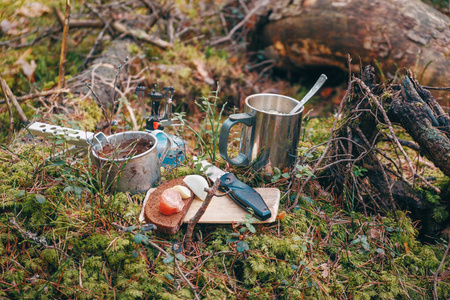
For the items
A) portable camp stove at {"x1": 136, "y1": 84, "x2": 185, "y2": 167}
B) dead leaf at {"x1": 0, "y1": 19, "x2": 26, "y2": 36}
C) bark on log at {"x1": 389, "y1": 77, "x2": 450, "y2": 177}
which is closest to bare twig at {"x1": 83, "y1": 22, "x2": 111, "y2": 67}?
dead leaf at {"x1": 0, "y1": 19, "x2": 26, "y2": 36}

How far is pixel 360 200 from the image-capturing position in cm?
198

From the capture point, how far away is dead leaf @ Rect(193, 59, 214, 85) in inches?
151

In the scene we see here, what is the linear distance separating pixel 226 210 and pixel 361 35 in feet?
10.1

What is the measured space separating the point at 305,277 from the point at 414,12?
11.1 feet

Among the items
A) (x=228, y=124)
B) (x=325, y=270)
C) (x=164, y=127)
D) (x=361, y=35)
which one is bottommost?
(x=325, y=270)

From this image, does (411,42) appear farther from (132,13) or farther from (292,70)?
(132,13)

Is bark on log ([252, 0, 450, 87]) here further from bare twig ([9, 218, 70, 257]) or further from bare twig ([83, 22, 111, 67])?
bare twig ([9, 218, 70, 257])

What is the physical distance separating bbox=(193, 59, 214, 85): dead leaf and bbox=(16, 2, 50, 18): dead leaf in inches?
75.0

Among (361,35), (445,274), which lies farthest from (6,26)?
(445,274)

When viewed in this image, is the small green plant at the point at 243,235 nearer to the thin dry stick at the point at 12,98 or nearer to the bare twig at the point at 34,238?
the bare twig at the point at 34,238

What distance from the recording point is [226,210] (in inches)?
70.2

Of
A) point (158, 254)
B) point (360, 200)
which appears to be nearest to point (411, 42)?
point (360, 200)

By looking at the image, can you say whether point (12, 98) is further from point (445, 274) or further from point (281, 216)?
point (445, 274)

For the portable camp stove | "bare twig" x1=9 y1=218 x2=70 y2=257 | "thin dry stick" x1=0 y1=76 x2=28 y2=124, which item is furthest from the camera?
"thin dry stick" x1=0 y1=76 x2=28 y2=124
